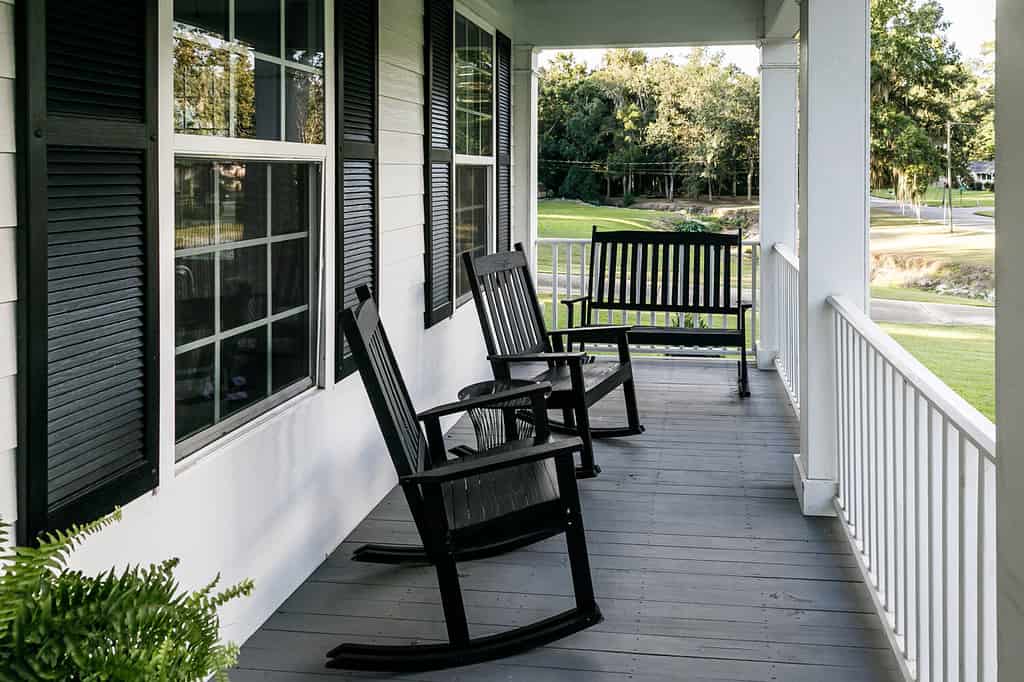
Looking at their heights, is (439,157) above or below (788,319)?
above

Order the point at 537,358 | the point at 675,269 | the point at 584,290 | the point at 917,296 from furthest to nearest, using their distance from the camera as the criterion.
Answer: the point at 584,290, the point at 675,269, the point at 537,358, the point at 917,296

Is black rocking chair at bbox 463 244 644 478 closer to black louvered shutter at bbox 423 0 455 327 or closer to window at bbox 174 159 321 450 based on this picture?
black louvered shutter at bbox 423 0 455 327

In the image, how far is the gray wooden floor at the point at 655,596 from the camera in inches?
116

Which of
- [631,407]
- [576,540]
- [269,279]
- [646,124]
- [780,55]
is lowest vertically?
[576,540]

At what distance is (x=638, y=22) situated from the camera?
25.2 feet

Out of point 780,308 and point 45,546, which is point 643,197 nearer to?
point 780,308

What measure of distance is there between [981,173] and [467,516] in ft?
5.44

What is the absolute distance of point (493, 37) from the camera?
272 inches

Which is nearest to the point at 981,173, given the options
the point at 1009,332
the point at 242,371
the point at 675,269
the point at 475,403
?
the point at 1009,332

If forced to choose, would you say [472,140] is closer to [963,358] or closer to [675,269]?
[675,269]


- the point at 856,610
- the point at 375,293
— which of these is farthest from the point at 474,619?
the point at 375,293

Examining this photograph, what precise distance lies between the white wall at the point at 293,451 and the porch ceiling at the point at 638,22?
9.08 ft

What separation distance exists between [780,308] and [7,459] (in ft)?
19.4

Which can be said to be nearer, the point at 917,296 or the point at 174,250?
the point at 174,250
